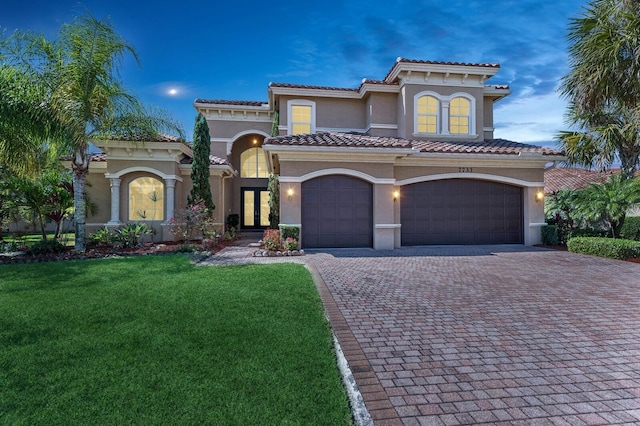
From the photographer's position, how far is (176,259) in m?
10.5

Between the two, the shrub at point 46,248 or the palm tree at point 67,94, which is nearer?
the palm tree at point 67,94

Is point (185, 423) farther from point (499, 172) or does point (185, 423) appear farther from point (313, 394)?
point (499, 172)

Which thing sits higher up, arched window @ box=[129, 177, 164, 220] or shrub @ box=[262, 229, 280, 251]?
arched window @ box=[129, 177, 164, 220]

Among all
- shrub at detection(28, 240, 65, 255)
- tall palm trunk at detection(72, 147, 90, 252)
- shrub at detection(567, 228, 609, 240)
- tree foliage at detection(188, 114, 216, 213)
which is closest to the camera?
shrub at detection(28, 240, 65, 255)

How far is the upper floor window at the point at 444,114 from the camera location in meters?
16.1

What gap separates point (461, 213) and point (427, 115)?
17.4 feet

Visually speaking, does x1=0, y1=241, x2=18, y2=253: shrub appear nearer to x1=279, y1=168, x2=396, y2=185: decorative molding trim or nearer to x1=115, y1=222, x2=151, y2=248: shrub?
x1=115, y1=222, x2=151, y2=248: shrub

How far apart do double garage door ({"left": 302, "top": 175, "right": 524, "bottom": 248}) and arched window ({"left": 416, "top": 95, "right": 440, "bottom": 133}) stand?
3.32m

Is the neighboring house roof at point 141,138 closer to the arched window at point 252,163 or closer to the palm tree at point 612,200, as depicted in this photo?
the arched window at point 252,163

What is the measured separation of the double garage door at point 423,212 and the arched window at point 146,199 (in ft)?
24.6

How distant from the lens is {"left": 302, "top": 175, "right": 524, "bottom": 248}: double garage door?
43.9ft

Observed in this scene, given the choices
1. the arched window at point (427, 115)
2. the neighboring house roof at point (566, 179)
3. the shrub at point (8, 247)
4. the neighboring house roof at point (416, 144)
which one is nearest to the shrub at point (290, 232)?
the neighboring house roof at point (416, 144)

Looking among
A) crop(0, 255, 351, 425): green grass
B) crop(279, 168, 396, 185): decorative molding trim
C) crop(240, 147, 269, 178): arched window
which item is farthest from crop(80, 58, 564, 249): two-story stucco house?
crop(0, 255, 351, 425): green grass

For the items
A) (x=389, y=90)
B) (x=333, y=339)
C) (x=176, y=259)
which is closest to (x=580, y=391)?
(x=333, y=339)
